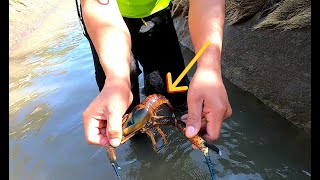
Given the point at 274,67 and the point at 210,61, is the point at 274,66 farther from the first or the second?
the point at 210,61

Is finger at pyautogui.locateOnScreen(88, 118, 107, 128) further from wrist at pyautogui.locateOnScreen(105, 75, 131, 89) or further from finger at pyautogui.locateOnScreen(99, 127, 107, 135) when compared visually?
wrist at pyautogui.locateOnScreen(105, 75, 131, 89)

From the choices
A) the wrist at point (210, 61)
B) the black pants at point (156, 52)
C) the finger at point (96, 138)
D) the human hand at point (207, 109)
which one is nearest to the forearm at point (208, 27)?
the wrist at point (210, 61)

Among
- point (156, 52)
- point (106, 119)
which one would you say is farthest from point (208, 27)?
point (156, 52)

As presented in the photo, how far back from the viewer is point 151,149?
2719 millimetres

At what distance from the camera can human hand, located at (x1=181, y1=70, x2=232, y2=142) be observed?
139 cm

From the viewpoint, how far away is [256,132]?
8.66ft

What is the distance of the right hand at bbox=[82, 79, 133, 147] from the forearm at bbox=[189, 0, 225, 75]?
385mm

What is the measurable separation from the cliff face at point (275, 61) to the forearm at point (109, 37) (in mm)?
1435

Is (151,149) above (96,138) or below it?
below

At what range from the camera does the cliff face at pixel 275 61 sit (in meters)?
2.60

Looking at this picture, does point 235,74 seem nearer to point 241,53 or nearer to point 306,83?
point 241,53

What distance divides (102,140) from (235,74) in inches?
88.2

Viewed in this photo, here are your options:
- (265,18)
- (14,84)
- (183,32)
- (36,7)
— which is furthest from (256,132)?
(36,7)

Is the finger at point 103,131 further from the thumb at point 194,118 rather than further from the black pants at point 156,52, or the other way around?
the black pants at point 156,52
